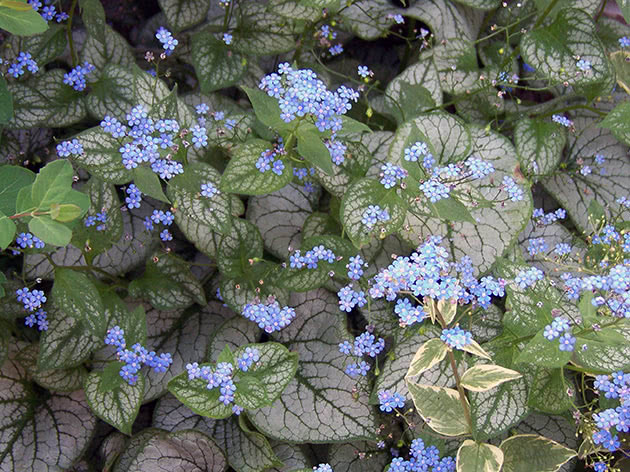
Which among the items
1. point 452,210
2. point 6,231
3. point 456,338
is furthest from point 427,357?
point 6,231

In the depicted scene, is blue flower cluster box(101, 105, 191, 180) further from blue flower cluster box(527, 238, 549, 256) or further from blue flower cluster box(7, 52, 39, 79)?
blue flower cluster box(527, 238, 549, 256)

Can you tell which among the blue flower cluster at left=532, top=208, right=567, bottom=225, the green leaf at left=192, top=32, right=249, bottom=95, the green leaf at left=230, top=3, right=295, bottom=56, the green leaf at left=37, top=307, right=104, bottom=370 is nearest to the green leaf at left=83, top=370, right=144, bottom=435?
the green leaf at left=37, top=307, right=104, bottom=370

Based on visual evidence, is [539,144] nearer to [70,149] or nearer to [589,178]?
[589,178]

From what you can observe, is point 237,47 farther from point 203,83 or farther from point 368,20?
point 368,20

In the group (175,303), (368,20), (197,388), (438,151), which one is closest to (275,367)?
(197,388)

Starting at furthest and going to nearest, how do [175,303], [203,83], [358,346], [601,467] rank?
[203,83], [175,303], [358,346], [601,467]

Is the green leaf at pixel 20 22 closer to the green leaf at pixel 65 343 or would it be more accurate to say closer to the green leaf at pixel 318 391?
the green leaf at pixel 65 343
